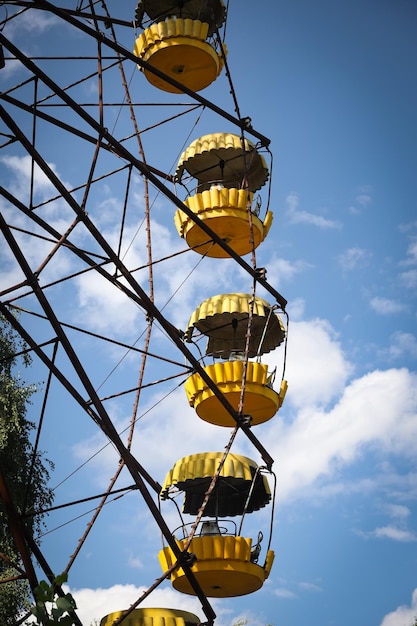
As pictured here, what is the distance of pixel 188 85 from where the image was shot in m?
19.8

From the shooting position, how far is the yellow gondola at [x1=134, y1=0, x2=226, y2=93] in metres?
19.2

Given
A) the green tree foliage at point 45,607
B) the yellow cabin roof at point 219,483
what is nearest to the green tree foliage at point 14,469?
the yellow cabin roof at point 219,483

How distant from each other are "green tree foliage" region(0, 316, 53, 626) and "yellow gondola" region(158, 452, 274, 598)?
11.4 feet

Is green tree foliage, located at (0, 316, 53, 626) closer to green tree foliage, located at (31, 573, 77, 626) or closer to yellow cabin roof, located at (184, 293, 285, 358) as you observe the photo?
yellow cabin roof, located at (184, 293, 285, 358)

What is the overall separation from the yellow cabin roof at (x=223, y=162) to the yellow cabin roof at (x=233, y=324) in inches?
106

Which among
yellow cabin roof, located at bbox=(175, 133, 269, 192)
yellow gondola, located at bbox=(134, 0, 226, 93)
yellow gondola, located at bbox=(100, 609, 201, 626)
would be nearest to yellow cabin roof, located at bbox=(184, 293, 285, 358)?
yellow cabin roof, located at bbox=(175, 133, 269, 192)

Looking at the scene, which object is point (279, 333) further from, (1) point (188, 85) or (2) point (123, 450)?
(2) point (123, 450)

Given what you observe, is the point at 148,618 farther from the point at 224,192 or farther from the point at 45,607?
the point at 224,192

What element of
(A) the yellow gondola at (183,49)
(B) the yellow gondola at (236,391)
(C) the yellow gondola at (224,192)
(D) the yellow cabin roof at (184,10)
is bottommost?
(B) the yellow gondola at (236,391)

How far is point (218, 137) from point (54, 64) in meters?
30.3

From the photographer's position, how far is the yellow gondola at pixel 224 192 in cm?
1941

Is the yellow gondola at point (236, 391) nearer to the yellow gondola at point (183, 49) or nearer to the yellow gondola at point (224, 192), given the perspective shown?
the yellow gondola at point (224, 192)

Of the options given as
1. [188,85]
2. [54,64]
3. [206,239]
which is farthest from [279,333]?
[54,64]

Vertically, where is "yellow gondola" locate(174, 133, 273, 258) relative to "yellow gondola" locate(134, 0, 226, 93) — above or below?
below
